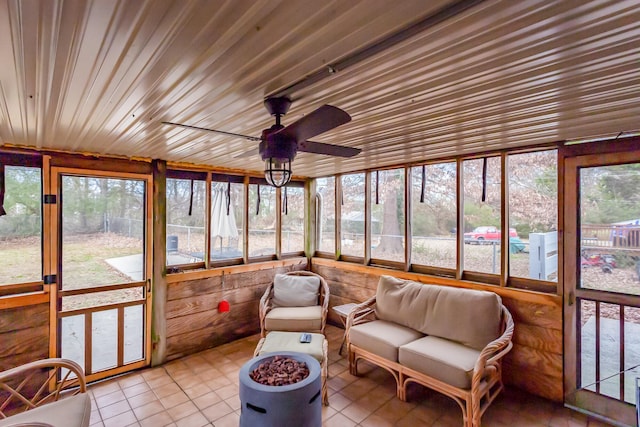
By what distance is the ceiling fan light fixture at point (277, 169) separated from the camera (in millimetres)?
1708

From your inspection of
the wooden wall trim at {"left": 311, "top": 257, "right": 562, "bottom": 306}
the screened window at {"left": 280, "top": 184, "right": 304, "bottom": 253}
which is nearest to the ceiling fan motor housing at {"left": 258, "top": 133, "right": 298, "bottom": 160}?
the wooden wall trim at {"left": 311, "top": 257, "right": 562, "bottom": 306}

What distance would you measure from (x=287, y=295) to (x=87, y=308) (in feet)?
7.10

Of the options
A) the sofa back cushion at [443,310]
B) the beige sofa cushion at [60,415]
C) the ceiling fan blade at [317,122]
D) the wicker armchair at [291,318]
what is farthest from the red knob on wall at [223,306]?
the ceiling fan blade at [317,122]

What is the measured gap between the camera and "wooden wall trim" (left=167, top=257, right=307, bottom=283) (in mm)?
3650

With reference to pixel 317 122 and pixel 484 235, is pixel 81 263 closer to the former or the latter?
pixel 317 122

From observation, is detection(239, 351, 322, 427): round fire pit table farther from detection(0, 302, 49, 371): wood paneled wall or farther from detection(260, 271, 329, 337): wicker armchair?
detection(0, 302, 49, 371): wood paneled wall

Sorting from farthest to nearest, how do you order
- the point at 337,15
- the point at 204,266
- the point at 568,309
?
the point at 204,266
the point at 568,309
the point at 337,15

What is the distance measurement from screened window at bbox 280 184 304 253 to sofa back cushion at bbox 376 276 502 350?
183 centimetres

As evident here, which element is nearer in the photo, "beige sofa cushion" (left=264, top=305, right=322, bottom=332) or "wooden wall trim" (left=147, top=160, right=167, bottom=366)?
"wooden wall trim" (left=147, top=160, right=167, bottom=366)

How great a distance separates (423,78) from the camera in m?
1.40

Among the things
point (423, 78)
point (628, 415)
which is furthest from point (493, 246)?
point (423, 78)

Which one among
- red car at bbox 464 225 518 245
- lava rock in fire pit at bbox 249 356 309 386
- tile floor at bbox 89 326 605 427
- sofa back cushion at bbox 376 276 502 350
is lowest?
tile floor at bbox 89 326 605 427

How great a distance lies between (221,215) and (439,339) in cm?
302

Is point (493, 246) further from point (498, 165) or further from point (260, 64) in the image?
point (260, 64)
